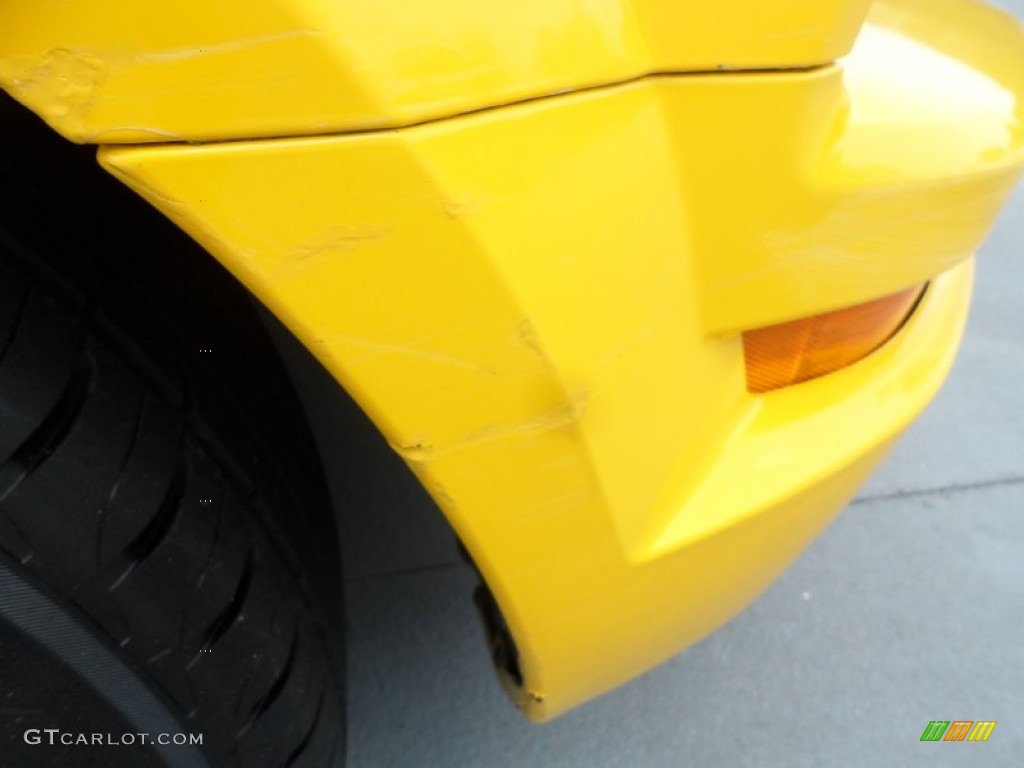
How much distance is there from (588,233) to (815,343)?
0.41 meters

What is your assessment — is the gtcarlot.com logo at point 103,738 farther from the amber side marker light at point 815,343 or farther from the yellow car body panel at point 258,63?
the amber side marker light at point 815,343

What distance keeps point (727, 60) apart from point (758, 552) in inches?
22.6

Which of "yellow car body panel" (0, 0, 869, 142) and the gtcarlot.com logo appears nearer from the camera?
"yellow car body panel" (0, 0, 869, 142)

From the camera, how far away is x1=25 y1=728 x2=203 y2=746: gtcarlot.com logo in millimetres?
782

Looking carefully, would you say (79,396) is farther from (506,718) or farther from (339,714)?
(506,718)

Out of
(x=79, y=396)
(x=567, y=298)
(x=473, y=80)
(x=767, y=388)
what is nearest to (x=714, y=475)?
(x=767, y=388)

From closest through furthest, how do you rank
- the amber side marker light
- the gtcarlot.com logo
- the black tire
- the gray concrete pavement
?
1. the black tire
2. the gtcarlot.com logo
3. the amber side marker light
4. the gray concrete pavement

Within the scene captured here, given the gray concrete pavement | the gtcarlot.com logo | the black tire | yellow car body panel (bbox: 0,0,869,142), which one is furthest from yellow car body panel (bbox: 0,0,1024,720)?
the gray concrete pavement

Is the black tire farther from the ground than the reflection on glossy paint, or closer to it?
farther from the ground

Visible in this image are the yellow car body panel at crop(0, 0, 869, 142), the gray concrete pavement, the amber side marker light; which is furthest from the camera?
the gray concrete pavement

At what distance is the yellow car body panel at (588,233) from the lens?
0.53 meters

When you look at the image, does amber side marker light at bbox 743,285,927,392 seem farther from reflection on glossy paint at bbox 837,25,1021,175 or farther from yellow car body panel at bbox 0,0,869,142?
yellow car body panel at bbox 0,0,869,142

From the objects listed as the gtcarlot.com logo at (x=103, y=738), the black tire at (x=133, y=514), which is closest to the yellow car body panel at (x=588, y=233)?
the black tire at (x=133, y=514)

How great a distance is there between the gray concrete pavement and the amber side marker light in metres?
0.82
